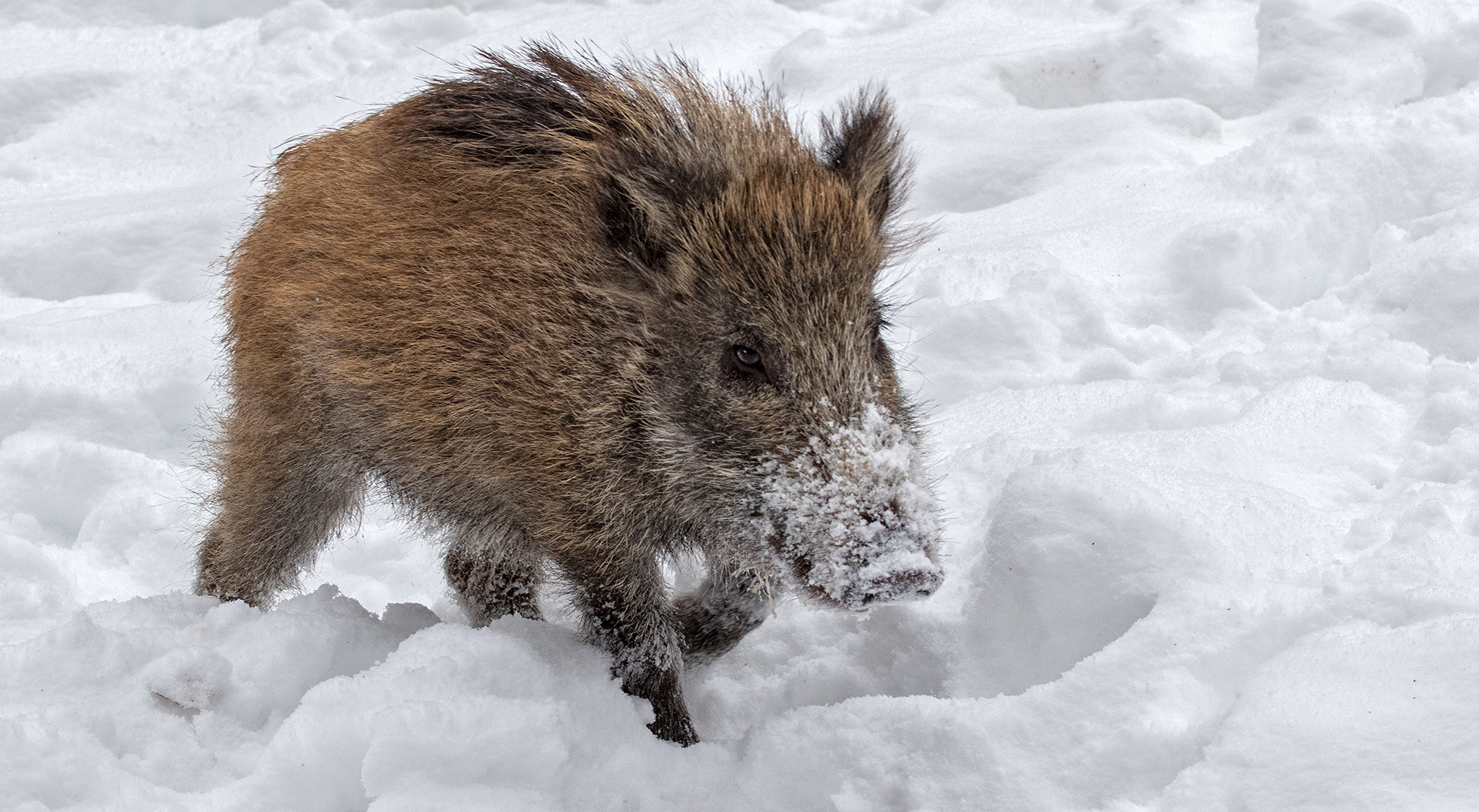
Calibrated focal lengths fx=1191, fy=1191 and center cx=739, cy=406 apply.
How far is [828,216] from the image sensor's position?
3025 mm

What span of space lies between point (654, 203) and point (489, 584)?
1.69 metres

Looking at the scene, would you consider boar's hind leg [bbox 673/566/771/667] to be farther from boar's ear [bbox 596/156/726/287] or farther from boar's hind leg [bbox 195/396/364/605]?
boar's hind leg [bbox 195/396/364/605]

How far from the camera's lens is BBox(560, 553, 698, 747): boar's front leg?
3.12 metres

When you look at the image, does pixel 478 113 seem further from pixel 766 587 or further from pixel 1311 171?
pixel 1311 171

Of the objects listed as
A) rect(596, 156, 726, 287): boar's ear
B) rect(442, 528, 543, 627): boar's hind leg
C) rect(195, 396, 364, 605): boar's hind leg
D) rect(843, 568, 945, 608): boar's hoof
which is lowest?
rect(442, 528, 543, 627): boar's hind leg

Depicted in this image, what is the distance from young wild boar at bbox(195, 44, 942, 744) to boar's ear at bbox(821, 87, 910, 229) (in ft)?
0.03

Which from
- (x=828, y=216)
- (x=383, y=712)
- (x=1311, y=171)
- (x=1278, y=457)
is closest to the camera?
(x=383, y=712)

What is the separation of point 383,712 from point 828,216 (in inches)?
62.1

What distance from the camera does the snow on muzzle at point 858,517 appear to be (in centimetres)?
258

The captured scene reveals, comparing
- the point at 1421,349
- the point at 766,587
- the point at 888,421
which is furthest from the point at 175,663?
the point at 1421,349

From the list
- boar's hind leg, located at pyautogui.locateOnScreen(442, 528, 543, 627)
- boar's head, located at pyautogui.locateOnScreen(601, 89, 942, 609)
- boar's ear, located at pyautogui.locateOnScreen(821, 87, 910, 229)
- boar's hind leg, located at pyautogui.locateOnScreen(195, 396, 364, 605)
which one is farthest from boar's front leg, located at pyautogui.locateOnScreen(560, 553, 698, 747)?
boar's ear, located at pyautogui.locateOnScreen(821, 87, 910, 229)

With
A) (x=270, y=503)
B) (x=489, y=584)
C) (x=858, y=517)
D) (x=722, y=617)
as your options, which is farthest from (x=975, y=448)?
(x=270, y=503)

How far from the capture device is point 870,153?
3340 millimetres

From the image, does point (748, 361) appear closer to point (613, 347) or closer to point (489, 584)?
point (613, 347)
